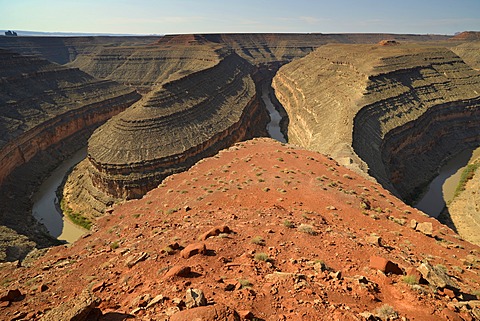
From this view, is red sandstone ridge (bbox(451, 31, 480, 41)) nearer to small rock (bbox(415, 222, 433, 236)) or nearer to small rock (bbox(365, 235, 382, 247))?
small rock (bbox(415, 222, 433, 236))

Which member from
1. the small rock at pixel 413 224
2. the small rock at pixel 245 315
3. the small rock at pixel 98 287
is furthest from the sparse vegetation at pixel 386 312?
the small rock at pixel 98 287

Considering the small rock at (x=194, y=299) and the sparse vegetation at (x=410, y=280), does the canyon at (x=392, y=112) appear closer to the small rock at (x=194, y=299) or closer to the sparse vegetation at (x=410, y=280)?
the sparse vegetation at (x=410, y=280)

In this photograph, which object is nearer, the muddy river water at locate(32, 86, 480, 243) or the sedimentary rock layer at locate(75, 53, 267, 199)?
the muddy river water at locate(32, 86, 480, 243)

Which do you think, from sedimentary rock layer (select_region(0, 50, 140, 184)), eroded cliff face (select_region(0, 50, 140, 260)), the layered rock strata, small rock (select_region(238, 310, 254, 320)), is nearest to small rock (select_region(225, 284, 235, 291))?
small rock (select_region(238, 310, 254, 320))

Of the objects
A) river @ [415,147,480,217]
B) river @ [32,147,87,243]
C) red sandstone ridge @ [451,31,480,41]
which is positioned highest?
red sandstone ridge @ [451,31,480,41]

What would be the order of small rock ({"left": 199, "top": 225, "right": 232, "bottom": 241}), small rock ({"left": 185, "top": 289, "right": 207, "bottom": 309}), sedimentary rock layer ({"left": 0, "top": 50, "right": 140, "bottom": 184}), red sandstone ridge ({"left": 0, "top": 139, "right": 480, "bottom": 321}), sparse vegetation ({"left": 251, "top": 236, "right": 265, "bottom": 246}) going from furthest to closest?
sedimentary rock layer ({"left": 0, "top": 50, "right": 140, "bottom": 184})
small rock ({"left": 199, "top": 225, "right": 232, "bottom": 241})
sparse vegetation ({"left": 251, "top": 236, "right": 265, "bottom": 246})
red sandstone ridge ({"left": 0, "top": 139, "right": 480, "bottom": 321})
small rock ({"left": 185, "top": 289, "right": 207, "bottom": 309})

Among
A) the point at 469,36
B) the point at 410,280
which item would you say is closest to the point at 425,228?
the point at 410,280
